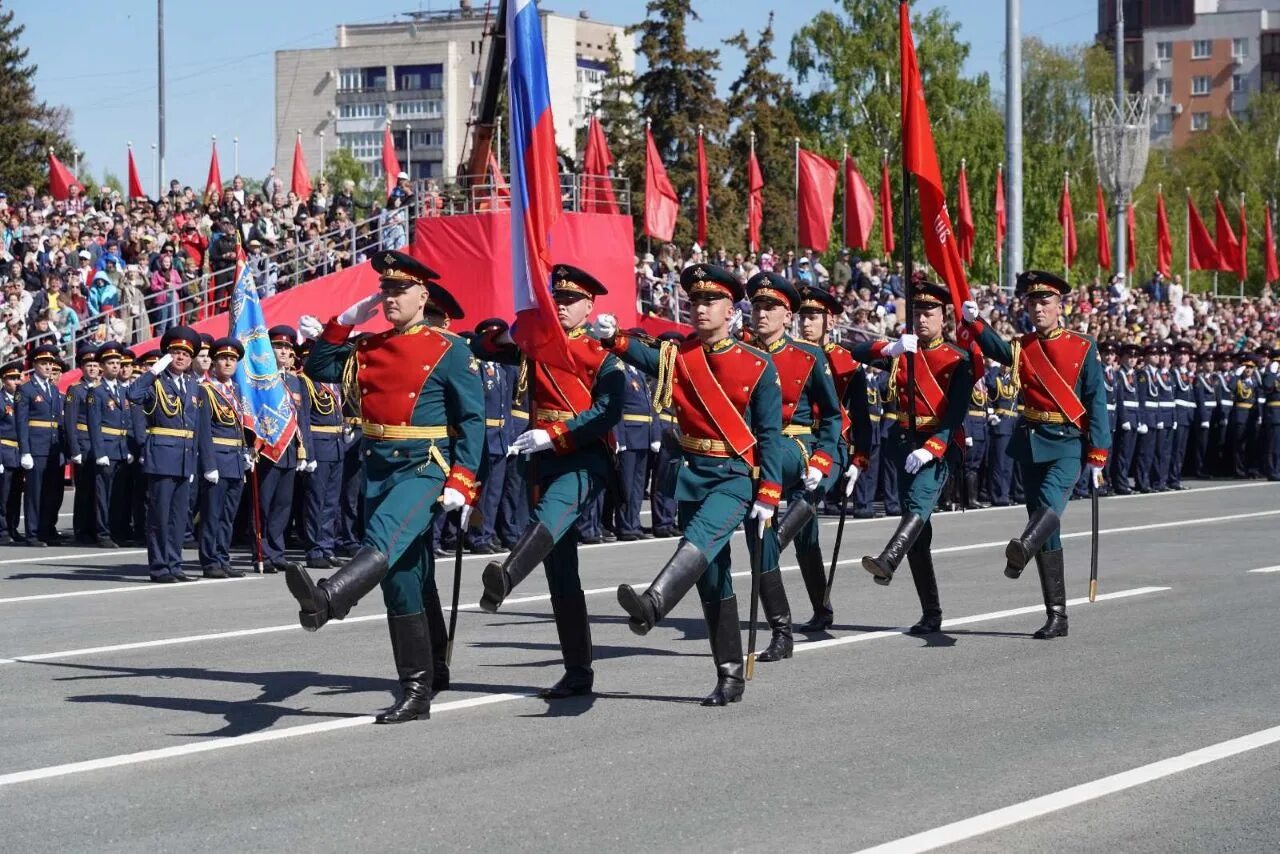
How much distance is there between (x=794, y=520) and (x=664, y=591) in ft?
9.22

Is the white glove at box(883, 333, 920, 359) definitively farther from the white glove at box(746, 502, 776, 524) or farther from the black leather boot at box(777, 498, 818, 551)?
the white glove at box(746, 502, 776, 524)

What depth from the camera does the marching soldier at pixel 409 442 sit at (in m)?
8.53

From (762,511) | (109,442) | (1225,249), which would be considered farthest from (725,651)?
(1225,249)

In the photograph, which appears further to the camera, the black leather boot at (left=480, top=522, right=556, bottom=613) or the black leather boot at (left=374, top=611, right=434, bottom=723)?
the black leather boot at (left=374, top=611, right=434, bottom=723)

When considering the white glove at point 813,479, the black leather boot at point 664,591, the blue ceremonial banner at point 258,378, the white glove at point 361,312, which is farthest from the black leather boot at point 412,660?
the blue ceremonial banner at point 258,378

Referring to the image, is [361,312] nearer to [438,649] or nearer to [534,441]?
[534,441]

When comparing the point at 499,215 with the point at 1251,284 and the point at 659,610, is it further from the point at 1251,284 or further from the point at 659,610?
the point at 1251,284

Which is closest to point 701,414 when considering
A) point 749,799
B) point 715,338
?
point 715,338

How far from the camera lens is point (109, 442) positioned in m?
18.8

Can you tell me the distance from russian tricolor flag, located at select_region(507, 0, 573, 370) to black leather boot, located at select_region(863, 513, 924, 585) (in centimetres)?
264

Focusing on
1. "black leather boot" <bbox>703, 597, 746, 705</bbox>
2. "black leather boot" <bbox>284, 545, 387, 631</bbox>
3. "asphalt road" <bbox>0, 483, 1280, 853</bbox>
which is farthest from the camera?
"black leather boot" <bbox>703, 597, 746, 705</bbox>

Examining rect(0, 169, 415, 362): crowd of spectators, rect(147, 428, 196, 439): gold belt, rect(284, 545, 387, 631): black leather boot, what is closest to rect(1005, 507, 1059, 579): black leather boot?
rect(284, 545, 387, 631): black leather boot

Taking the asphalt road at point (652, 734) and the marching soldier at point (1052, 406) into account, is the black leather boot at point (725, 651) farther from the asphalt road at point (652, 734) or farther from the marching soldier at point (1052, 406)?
the marching soldier at point (1052, 406)

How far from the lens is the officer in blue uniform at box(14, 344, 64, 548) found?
63.4 ft
